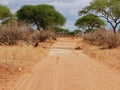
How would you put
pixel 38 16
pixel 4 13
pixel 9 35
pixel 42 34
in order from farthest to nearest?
pixel 38 16, pixel 4 13, pixel 42 34, pixel 9 35

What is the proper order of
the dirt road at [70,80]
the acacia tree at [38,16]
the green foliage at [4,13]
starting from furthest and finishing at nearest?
the acacia tree at [38,16] → the green foliage at [4,13] → the dirt road at [70,80]

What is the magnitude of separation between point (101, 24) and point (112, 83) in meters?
68.0

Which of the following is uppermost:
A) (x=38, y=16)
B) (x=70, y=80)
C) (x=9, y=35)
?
(x=38, y=16)

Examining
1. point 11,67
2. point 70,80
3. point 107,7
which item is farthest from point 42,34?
point 70,80

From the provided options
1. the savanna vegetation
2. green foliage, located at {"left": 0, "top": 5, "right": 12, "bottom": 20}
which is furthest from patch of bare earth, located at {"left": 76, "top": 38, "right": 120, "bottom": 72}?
green foliage, located at {"left": 0, "top": 5, "right": 12, "bottom": 20}

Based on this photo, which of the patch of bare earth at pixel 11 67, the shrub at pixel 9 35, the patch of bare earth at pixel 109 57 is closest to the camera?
the patch of bare earth at pixel 11 67

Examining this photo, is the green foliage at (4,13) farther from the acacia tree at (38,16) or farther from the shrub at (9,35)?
the shrub at (9,35)

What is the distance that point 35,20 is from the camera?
69.9 metres

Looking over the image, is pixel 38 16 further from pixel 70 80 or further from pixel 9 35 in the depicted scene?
pixel 70 80

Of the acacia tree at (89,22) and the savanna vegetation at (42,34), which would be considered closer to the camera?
the savanna vegetation at (42,34)

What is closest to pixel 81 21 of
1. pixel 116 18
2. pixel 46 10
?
pixel 46 10

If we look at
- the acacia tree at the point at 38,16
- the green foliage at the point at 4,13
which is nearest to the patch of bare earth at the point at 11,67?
the green foliage at the point at 4,13

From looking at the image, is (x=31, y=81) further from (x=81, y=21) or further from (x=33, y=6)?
(x=81, y=21)

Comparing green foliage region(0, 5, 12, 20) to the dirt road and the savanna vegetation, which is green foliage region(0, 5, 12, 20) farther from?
the dirt road
